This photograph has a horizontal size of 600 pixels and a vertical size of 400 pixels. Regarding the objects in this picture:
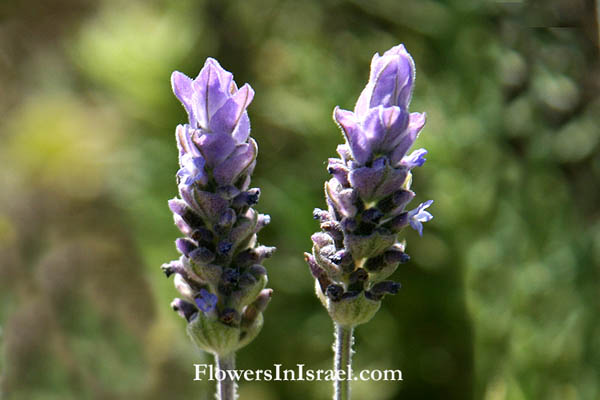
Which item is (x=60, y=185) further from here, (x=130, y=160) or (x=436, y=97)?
(x=436, y=97)

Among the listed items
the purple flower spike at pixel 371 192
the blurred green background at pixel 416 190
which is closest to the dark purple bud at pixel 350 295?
the purple flower spike at pixel 371 192

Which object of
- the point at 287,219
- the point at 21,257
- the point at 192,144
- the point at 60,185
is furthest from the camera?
the point at 60,185

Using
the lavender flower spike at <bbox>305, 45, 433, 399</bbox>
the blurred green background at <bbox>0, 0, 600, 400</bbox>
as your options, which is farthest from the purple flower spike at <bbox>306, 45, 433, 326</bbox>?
the blurred green background at <bbox>0, 0, 600, 400</bbox>

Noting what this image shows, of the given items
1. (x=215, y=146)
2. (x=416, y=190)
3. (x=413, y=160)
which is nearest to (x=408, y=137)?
(x=413, y=160)

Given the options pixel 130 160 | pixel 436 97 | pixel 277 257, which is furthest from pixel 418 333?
pixel 130 160

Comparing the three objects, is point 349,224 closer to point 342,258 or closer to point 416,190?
point 342,258

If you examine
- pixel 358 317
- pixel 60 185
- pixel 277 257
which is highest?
pixel 60 185

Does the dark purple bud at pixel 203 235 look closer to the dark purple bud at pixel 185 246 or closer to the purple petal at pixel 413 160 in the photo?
the dark purple bud at pixel 185 246
